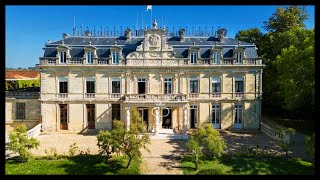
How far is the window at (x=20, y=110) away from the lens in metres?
24.0

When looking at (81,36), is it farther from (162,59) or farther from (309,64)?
(309,64)

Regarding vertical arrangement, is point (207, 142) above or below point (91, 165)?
above

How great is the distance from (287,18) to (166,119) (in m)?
17.0

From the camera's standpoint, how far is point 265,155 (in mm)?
15391

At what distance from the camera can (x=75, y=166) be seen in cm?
1351

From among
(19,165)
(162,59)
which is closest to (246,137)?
(162,59)

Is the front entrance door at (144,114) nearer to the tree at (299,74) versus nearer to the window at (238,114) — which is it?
the window at (238,114)

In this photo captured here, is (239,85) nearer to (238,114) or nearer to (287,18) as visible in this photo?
(238,114)

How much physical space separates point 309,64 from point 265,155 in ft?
21.3

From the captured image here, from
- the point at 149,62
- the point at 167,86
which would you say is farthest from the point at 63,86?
the point at 167,86

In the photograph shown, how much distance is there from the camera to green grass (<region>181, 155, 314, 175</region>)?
492 inches

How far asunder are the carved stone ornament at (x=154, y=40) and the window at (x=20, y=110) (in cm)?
1229

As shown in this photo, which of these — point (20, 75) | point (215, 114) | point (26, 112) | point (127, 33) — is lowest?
point (215, 114)

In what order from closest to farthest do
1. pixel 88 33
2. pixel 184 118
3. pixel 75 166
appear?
pixel 75 166
pixel 184 118
pixel 88 33
